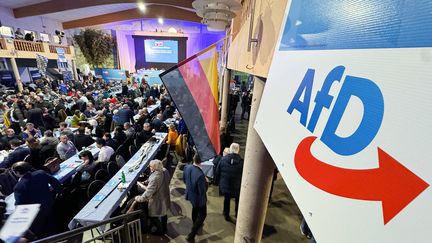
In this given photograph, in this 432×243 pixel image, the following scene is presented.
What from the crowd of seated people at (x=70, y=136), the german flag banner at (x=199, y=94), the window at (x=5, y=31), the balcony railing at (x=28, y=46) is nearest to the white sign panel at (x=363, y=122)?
the german flag banner at (x=199, y=94)

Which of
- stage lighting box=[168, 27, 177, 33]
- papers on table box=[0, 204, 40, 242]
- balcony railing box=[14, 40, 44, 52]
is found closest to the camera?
papers on table box=[0, 204, 40, 242]

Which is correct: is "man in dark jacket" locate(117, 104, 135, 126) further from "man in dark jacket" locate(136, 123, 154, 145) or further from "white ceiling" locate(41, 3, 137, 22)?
"white ceiling" locate(41, 3, 137, 22)

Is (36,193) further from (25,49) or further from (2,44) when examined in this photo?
(25,49)

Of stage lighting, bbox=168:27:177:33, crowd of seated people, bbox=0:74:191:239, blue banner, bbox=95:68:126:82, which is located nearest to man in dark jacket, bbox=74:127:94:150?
crowd of seated people, bbox=0:74:191:239

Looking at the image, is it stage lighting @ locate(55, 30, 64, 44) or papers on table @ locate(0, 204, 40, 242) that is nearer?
papers on table @ locate(0, 204, 40, 242)

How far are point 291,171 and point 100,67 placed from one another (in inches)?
1065

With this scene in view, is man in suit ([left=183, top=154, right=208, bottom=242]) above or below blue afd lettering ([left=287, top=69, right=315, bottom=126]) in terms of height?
below

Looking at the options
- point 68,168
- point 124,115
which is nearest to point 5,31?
point 124,115

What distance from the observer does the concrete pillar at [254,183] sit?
2803 mm

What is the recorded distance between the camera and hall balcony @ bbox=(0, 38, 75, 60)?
13.0 m

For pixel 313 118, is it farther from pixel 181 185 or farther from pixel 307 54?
pixel 181 185

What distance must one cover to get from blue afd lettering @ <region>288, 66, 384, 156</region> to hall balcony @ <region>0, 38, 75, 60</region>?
59.7 feet

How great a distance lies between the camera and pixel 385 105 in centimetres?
67

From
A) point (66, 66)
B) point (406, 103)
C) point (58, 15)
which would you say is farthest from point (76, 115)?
point (58, 15)
